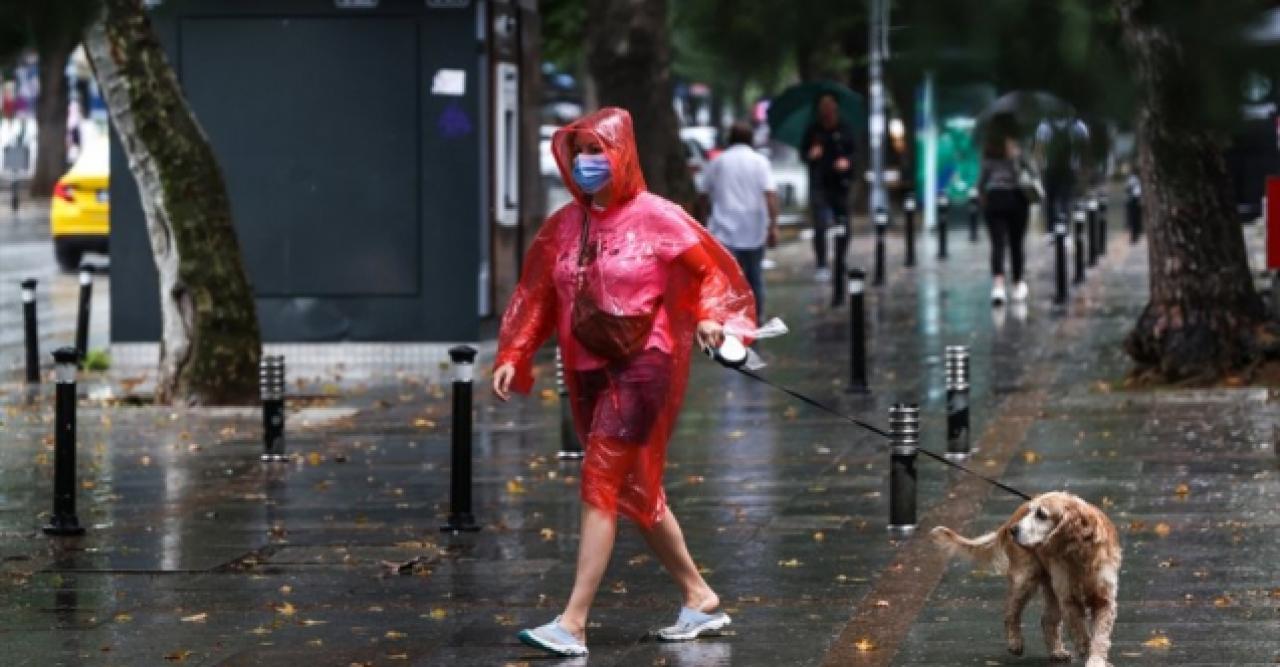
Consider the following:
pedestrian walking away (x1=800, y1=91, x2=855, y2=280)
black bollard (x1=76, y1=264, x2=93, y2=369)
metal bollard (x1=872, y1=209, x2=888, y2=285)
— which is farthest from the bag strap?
metal bollard (x1=872, y1=209, x2=888, y2=285)

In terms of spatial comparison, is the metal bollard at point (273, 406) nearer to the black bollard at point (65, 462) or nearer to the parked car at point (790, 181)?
the black bollard at point (65, 462)

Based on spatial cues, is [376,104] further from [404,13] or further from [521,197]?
[521,197]

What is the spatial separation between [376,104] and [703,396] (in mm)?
4243

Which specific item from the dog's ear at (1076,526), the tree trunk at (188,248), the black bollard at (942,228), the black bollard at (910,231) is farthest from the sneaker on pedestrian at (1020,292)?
the dog's ear at (1076,526)

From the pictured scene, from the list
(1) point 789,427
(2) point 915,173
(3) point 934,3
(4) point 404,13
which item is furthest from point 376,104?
(2) point 915,173

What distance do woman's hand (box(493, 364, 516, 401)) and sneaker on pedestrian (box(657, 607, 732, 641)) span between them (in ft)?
3.12

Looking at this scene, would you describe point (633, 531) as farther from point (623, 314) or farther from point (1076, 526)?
point (1076, 526)

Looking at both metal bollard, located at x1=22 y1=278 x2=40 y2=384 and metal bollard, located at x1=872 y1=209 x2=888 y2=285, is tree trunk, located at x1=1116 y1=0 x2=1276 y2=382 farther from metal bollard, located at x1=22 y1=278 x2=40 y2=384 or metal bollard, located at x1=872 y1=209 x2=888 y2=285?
metal bollard, located at x1=872 y1=209 x2=888 y2=285

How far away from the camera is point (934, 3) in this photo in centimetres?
354

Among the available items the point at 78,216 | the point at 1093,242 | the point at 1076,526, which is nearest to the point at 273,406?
the point at 1076,526

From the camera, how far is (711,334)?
8.33 m

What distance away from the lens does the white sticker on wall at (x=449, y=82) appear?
64.5 ft

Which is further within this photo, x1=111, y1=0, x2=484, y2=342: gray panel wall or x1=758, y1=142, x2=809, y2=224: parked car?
x1=758, y1=142, x2=809, y2=224: parked car

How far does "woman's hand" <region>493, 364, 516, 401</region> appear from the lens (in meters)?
8.55
